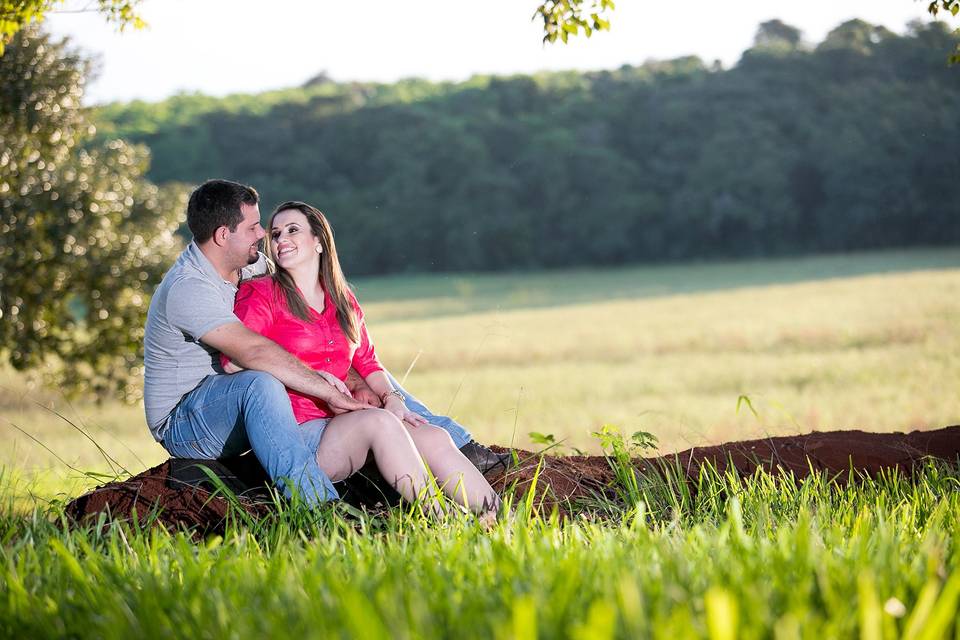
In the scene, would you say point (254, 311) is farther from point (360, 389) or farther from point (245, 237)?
point (360, 389)

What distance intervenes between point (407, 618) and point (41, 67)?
41.4 feet

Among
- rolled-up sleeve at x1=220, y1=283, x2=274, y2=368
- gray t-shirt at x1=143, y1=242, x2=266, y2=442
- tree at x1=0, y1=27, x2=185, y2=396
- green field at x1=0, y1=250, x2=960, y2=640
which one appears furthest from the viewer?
tree at x1=0, y1=27, x2=185, y2=396

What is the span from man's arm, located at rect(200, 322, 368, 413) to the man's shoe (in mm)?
824

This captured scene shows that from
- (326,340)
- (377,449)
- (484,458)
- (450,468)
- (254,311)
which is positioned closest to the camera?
(377,449)

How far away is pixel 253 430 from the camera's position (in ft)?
15.7

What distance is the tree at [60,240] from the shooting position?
13266 mm

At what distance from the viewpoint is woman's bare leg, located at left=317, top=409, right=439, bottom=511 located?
15.4ft

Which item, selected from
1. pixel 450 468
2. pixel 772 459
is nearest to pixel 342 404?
pixel 450 468

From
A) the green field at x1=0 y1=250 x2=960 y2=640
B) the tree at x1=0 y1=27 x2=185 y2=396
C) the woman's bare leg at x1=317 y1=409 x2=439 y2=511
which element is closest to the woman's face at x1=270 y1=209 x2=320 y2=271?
the woman's bare leg at x1=317 y1=409 x2=439 y2=511

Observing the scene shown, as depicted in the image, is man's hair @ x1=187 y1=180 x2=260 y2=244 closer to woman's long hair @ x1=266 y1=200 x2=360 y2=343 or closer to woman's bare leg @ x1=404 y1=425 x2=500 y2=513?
woman's long hair @ x1=266 y1=200 x2=360 y2=343

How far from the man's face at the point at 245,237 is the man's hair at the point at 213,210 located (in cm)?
3

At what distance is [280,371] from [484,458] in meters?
1.28

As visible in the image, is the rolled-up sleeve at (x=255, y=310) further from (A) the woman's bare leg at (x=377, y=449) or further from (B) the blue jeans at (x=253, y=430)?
(A) the woman's bare leg at (x=377, y=449)

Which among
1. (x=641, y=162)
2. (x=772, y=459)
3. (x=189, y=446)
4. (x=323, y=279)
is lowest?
(x=772, y=459)
